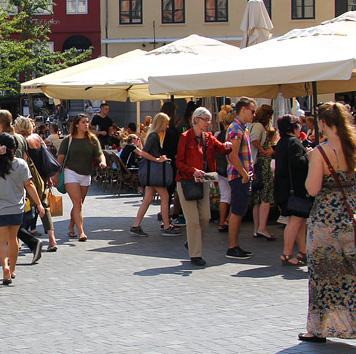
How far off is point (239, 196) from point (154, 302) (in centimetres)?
272

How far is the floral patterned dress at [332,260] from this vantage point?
23.9 feet

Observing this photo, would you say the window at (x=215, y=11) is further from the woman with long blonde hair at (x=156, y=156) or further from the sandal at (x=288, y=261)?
the sandal at (x=288, y=261)

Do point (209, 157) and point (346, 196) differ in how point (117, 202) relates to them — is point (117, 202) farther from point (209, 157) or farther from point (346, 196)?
point (346, 196)

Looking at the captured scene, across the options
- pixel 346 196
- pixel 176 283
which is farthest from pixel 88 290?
pixel 346 196

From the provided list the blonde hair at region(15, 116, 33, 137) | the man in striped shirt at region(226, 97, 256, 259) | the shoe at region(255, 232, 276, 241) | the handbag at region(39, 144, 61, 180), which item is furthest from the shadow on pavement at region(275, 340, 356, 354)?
the blonde hair at region(15, 116, 33, 137)

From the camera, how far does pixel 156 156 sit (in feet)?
43.9

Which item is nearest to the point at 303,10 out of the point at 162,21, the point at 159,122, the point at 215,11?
the point at 215,11

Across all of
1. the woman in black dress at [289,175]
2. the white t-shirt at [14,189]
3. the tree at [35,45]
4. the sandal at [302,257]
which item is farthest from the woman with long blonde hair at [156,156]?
the tree at [35,45]

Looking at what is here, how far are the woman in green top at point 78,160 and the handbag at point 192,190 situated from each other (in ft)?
8.57

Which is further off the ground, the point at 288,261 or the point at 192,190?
the point at 192,190

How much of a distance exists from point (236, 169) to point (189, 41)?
5.95 metres

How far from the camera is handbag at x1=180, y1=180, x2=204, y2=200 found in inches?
435

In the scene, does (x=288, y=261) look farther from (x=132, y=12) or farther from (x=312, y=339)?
(x=132, y=12)

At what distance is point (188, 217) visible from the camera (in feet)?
36.6
